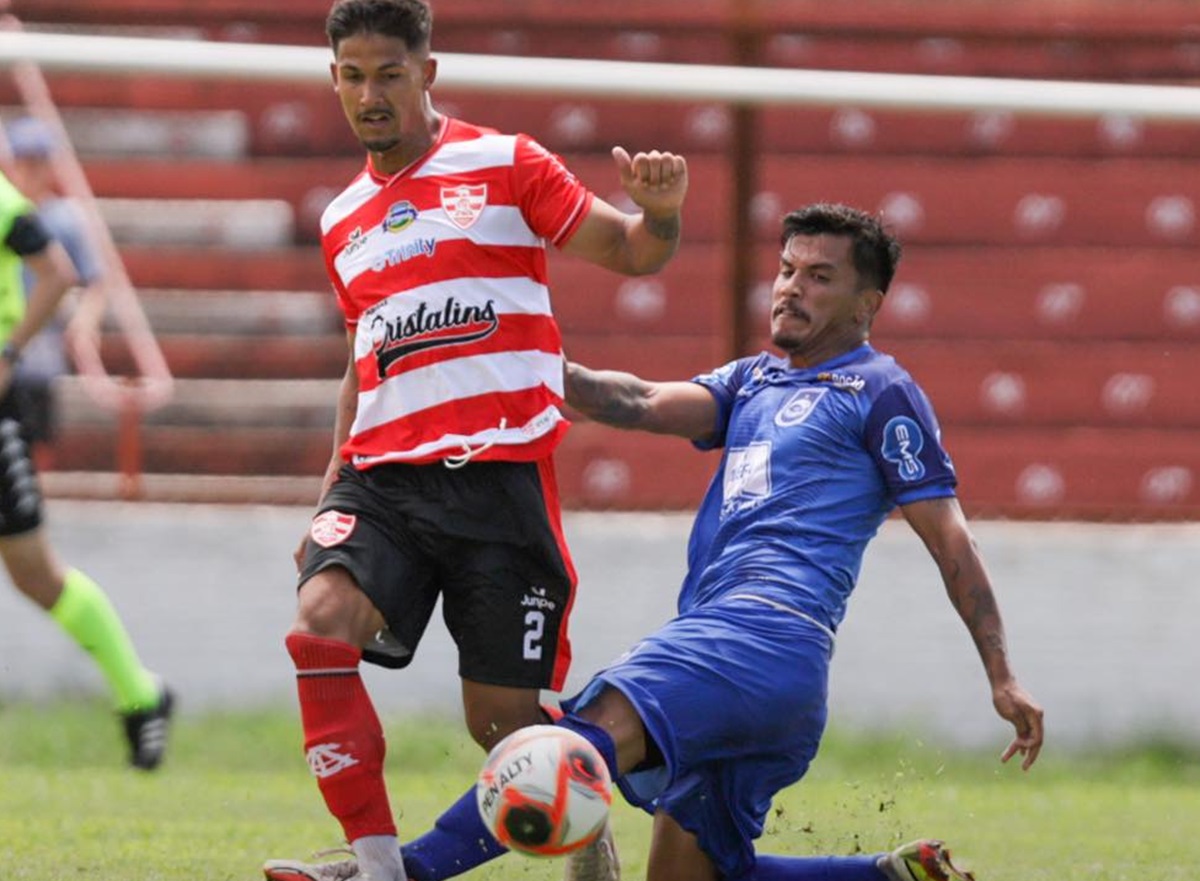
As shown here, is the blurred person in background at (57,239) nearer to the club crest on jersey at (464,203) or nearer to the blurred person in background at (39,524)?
the blurred person in background at (39,524)

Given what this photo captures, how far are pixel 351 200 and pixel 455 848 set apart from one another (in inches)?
56.5

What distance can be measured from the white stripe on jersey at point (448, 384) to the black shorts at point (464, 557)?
12 centimetres

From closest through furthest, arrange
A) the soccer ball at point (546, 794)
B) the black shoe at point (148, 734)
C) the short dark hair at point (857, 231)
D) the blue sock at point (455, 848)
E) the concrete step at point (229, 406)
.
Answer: the soccer ball at point (546, 794), the blue sock at point (455, 848), the short dark hair at point (857, 231), the black shoe at point (148, 734), the concrete step at point (229, 406)

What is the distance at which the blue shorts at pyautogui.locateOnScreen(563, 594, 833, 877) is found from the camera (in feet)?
14.0

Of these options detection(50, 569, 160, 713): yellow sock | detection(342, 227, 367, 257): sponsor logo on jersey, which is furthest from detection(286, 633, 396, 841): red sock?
detection(50, 569, 160, 713): yellow sock

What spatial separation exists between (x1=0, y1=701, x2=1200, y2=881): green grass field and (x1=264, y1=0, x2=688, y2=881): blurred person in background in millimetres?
896

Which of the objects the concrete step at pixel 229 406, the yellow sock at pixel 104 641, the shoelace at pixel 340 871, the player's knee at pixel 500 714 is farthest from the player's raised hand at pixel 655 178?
the concrete step at pixel 229 406

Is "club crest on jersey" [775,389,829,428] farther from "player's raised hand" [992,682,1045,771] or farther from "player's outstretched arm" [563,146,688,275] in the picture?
"player's raised hand" [992,682,1045,771]

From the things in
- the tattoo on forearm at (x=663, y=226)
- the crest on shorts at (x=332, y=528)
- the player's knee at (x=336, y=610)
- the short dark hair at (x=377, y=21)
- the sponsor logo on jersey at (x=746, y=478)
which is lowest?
the player's knee at (x=336, y=610)

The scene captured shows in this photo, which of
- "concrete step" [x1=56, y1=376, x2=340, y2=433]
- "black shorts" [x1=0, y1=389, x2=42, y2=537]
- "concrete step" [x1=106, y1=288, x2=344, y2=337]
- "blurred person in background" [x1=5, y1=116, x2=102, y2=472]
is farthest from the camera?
"concrete step" [x1=106, y1=288, x2=344, y2=337]

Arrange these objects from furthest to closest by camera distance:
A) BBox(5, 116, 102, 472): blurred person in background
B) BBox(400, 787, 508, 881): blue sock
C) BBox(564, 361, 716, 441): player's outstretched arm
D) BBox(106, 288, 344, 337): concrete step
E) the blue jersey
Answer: BBox(106, 288, 344, 337): concrete step, BBox(5, 116, 102, 472): blurred person in background, BBox(564, 361, 716, 441): player's outstretched arm, the blue jersey, BBox(400, 787, 508, 881): blue sock

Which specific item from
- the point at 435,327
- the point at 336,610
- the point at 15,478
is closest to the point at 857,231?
the point at 435,327

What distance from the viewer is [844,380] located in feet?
15.5

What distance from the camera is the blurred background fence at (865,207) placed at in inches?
343
